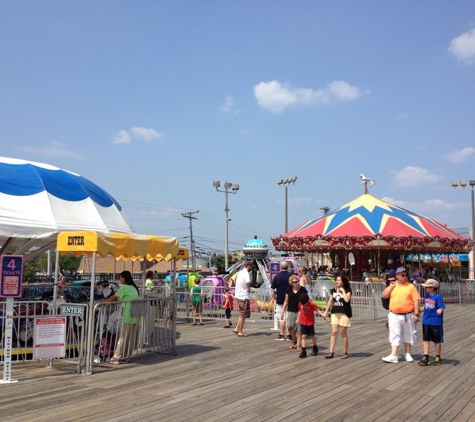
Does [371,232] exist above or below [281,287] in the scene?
above

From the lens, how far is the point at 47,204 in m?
11.2

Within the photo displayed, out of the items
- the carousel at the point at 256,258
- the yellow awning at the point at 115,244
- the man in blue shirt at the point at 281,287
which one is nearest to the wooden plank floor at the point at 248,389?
the man in blue shirt at the point at 281,287

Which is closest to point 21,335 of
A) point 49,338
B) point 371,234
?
point 49,338

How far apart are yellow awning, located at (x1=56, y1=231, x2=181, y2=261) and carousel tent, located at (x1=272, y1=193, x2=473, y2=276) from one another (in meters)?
16.9

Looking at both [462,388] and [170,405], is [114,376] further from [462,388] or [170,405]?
[462,388]

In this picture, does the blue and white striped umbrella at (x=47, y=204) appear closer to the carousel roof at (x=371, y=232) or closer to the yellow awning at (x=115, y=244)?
the yellow awning at (x=115, y=244)

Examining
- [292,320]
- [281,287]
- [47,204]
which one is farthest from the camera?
[281,287]

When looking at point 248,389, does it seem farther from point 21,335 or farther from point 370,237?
point 370,237

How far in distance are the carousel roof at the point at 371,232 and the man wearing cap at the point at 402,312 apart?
55.4 ft

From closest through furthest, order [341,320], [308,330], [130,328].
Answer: [130,328] < [341,320] < [308,330]

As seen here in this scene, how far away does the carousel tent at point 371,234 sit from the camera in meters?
25.8

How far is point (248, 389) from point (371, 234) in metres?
20.2

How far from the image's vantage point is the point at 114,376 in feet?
26.3

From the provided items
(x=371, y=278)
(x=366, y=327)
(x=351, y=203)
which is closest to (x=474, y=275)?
(x=351, y=203)
